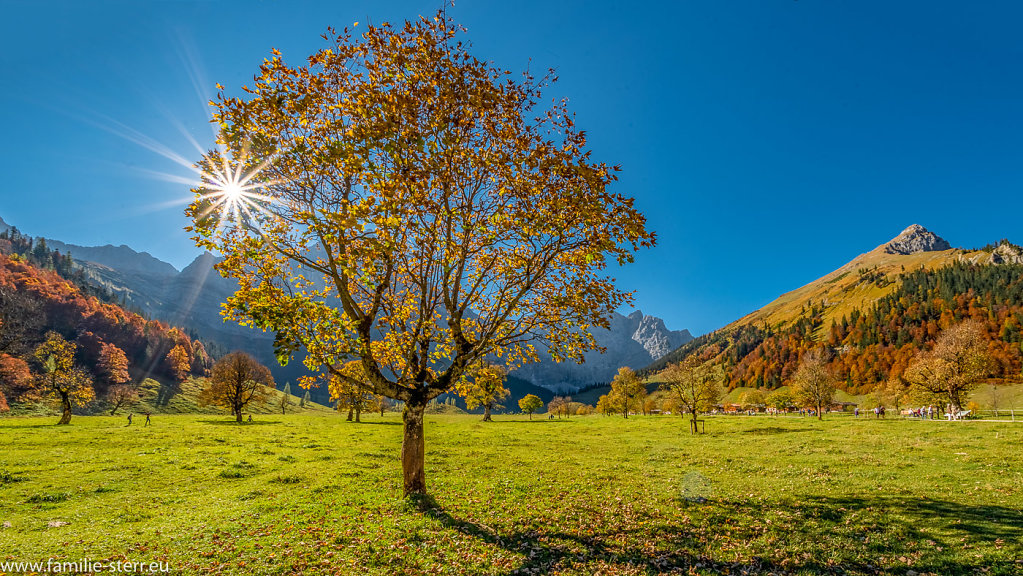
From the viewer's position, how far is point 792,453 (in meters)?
31.5

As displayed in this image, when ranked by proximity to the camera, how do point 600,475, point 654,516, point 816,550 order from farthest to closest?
point 600,475 < point 654,516 < point 816,550

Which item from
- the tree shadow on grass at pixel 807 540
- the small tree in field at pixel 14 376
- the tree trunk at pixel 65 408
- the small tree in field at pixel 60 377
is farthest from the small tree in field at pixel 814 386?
the small tree in field at pixel 14 376

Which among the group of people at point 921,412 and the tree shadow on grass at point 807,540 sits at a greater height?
the tree shadow on grass at point 807,540

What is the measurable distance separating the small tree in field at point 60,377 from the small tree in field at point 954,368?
13550cm

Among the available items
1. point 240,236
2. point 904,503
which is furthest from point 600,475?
point 240,236

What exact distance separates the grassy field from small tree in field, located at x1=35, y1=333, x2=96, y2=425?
3297 cm

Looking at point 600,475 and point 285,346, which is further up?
point 285,346

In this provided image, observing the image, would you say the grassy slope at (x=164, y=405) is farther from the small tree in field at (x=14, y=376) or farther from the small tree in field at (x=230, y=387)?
the small tree in field at (x=14, y=376)

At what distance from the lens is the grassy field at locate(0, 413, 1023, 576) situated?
1098cm

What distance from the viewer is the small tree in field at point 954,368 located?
66.5 m

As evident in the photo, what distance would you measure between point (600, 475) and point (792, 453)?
61.1 feet

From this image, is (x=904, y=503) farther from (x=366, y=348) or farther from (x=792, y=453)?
(x=366, y=348)

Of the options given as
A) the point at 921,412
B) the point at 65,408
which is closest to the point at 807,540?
the point at 65,408

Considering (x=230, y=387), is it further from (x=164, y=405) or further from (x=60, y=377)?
(x=164, y=405)
